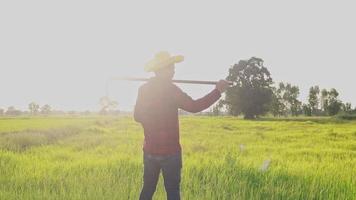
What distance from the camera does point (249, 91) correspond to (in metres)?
63.7

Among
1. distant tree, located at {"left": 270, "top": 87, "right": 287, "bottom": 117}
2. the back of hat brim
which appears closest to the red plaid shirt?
the back of hat brim

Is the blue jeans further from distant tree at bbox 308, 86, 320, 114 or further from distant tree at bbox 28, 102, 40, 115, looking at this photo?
distant tree at bbox 28, 102, 40, 115

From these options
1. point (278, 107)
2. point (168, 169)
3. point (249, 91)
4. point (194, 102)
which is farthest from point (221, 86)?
point (278, 107)

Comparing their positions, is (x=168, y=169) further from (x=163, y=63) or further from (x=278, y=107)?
(x=278, y=107)

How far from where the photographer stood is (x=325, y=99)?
90312 millimetres

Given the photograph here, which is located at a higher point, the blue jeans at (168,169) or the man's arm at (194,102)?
the man's arm at (194,102)

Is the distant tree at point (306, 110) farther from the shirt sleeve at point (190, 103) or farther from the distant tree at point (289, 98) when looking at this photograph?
the shirt sleeve at point (190, 103)

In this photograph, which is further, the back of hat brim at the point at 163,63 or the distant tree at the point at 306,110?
the distant tree at the point at 306,110

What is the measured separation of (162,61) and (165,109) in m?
0.50

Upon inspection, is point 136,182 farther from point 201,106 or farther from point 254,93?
point 254,93

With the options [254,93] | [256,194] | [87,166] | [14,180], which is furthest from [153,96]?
[254,93]

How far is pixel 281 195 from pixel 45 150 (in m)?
8.79

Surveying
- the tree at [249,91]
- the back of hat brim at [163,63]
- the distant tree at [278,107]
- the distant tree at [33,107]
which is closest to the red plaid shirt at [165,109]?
the back of hat brim at [163,63]

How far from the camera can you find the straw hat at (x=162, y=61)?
4714 mm
